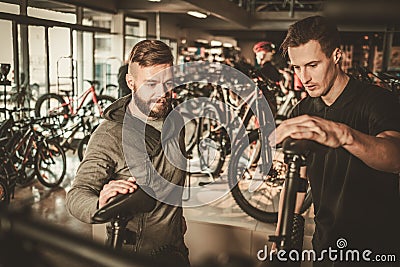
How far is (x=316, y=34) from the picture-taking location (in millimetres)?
Result: 1504

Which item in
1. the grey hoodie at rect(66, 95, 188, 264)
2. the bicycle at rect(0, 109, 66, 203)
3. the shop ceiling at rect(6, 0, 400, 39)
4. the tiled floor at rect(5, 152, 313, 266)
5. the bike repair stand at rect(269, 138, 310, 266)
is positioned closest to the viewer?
the bike repair stand at rect(269, 138, 310, 266)

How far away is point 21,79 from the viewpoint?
22.0 ft

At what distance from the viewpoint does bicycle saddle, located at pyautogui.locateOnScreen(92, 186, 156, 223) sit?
1.02 meters

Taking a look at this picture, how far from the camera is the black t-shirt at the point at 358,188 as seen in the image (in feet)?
4.91

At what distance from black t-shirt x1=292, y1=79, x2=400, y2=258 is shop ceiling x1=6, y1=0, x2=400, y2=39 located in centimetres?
400

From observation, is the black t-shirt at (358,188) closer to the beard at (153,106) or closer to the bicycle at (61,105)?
the beard at (153,106)

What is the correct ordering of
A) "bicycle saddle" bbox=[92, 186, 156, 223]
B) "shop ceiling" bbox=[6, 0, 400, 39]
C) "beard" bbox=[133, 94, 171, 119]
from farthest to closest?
"shop ceiling" bbox=[6, 0, 400, 39]
"beard" bbox=[133, 94, 171, 119]
"bicycle saddle" bbox=[92, 186, 156, 223]

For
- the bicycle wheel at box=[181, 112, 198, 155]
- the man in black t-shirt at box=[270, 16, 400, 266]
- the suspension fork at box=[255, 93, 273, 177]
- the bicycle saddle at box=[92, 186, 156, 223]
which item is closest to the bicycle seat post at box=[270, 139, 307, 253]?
the bicycle saddle at box=[92, 186, 156, 223]

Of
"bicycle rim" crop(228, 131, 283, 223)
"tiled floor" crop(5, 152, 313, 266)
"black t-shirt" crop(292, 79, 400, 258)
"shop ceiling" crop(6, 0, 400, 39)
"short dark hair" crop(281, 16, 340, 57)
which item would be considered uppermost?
"shop ceiling" crop(6, 0, 400, 39)

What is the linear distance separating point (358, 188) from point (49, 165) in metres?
4.90

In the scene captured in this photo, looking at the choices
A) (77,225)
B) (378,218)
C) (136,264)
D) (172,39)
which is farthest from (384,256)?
(172,39)

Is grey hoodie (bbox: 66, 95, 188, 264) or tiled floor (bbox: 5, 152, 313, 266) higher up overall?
grey hoodie (bbox: 66, 95, 188, 264)

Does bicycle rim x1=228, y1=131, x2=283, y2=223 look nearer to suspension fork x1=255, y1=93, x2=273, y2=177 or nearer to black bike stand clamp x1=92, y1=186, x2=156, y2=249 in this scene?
suspension fork x1=255, y1=93, x2=273, y2=177

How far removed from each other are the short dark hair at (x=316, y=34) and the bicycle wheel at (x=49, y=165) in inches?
180
